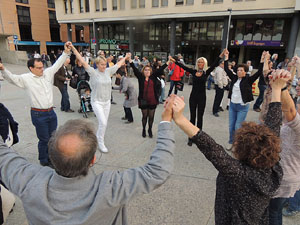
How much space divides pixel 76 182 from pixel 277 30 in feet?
83.6

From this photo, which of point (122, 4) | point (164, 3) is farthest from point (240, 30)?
point (122, 4)

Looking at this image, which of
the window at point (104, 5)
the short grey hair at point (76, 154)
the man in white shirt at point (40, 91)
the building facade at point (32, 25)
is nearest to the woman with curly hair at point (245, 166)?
the short grey hair at point (76, 154)

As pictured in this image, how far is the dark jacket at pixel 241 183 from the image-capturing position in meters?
1.40

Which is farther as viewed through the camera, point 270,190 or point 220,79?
point 220,79

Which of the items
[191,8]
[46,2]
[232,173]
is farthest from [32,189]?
[46,2]

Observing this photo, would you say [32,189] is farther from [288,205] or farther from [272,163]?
[288,205]

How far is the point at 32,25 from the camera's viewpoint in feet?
122

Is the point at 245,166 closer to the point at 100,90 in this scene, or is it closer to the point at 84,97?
the point at 100,90

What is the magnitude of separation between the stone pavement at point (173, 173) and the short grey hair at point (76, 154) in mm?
1855

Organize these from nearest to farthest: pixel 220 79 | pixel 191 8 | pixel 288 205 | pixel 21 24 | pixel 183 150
Result: pixel 288 205, pixel 183 150, pixel 220 79, pixel 191 8, pixel 21 24

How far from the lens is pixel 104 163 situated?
4.01 m

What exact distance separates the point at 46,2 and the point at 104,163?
44.5 m

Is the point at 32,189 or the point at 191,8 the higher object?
the point at 191,8

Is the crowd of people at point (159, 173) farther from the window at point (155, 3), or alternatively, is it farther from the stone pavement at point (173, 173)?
the window at point (155, 3)
